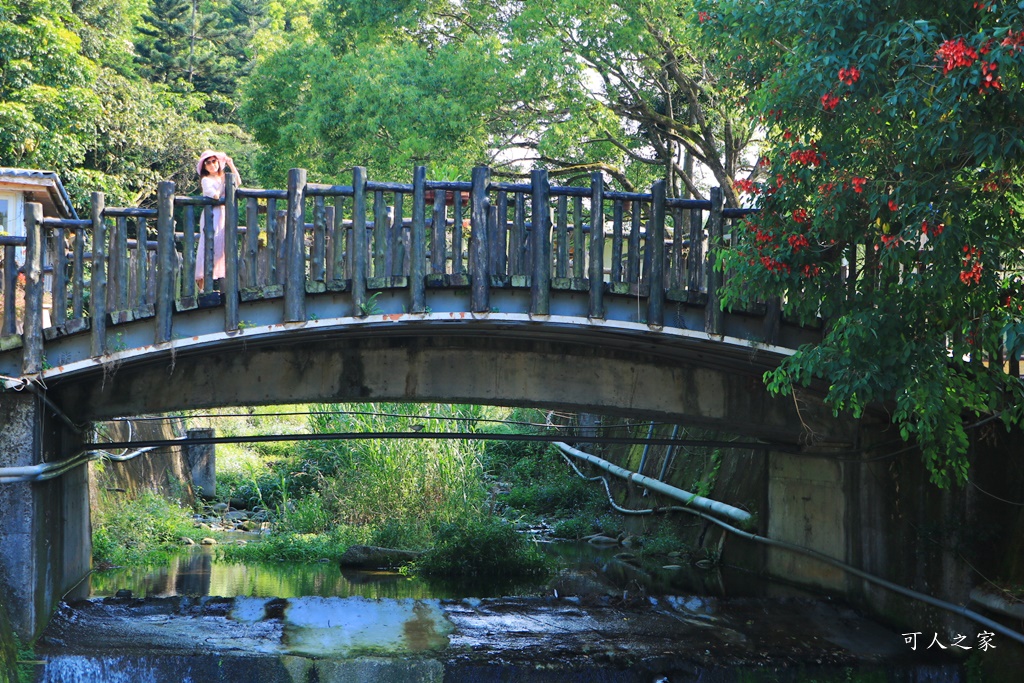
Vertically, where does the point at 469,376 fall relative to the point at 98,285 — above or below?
below

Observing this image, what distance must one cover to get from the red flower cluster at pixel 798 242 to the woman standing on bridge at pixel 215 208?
184 inches

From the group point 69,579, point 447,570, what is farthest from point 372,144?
point 69,579

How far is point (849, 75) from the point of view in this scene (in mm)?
6762

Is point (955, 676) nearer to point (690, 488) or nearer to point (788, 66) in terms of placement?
point (788, 66)

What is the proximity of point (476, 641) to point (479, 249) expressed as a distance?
3821 millimetres

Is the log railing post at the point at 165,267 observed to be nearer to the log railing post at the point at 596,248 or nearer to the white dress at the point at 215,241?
the white dress at the point at 215,241

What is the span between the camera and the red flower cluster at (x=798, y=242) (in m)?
7.73

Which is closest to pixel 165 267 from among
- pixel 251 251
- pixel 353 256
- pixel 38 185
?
pixel 251 251

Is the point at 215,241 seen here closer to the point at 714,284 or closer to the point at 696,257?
the point at 696,257

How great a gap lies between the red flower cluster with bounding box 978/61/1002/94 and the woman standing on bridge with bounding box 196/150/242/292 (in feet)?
19.4

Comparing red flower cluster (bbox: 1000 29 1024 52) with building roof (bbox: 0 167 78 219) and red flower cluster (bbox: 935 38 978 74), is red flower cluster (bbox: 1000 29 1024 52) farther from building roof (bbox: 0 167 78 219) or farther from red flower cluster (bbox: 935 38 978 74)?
building roof (bbox: 0 167 78 219)

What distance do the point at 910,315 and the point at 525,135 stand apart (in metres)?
12.0

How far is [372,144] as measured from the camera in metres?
18.4

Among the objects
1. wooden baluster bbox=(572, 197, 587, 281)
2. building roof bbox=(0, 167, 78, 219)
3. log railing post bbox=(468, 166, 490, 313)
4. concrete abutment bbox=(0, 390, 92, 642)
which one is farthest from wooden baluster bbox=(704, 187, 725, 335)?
building roof bbox=(0, 167, 78, 219)
